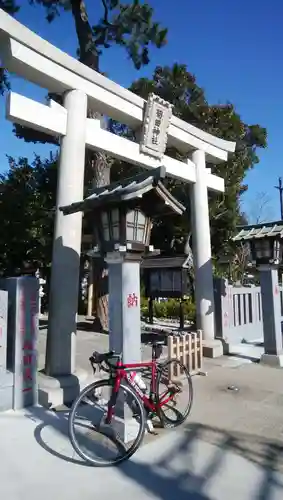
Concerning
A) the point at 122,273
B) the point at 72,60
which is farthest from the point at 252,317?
the point at 72,60

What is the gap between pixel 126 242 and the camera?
4332 mm

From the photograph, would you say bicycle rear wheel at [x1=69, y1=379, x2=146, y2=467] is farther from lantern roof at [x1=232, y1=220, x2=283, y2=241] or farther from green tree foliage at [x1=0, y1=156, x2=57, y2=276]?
green tree foliage at [x1=0, y1=156, x2=57, y2=276]

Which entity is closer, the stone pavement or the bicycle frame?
the stone pavement

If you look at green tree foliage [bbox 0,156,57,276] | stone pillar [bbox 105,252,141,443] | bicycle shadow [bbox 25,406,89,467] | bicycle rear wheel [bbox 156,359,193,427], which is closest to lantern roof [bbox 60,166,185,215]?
stone pillar [bbox 105,252,141,443]

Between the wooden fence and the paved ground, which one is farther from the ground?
the wooden fence

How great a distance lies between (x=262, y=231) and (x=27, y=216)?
1077cm

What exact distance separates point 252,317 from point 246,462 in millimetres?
7930

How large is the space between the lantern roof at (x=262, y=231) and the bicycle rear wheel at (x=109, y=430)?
5278 millimetres

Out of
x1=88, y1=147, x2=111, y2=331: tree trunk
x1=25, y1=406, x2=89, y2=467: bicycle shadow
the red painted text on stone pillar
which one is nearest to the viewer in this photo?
x1=25, y1=406, x2=89, y2=467: bicycle shadow

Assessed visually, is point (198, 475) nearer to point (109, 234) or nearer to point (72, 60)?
point (109, 234)

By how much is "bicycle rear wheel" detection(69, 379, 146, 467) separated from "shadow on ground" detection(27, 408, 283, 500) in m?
0.14

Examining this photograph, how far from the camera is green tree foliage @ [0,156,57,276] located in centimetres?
1520

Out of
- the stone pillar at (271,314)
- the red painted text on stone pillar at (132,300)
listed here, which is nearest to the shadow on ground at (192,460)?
the red painted text on stone pillar at (132,300)

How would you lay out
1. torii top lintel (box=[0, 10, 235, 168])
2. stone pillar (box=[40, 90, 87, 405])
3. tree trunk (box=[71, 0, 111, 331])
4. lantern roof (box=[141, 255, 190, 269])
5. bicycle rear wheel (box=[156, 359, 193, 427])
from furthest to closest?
lantern roof (box=[141, 255, 190, 269]) → tree trunk (box=[71, 0, 111, 331]) → stone pillar (box=[40, 90, 87, 405]) → torii top lintel (box=[0, 10, 235, 168]) → bicycle rear wheel (box=[156, 359, 193, 427])
